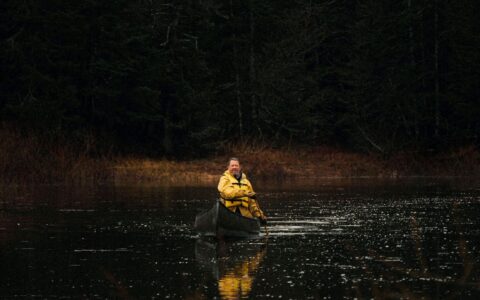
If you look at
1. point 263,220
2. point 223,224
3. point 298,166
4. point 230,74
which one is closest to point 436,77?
point 298,166

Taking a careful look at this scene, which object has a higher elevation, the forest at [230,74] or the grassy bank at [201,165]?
the forest at [230,74]

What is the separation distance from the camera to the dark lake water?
55.3 feet

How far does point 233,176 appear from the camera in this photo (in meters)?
25.9

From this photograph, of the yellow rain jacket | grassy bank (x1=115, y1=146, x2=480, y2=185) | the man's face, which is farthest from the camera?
grassy bank (x1=115, y1=146, x2=480, y2=185)

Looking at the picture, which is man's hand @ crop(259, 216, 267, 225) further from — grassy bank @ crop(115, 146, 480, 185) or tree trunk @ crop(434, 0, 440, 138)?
tree trunk @ crop(434, 0, 440, 138)

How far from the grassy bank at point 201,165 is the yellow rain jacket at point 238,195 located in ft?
60.1

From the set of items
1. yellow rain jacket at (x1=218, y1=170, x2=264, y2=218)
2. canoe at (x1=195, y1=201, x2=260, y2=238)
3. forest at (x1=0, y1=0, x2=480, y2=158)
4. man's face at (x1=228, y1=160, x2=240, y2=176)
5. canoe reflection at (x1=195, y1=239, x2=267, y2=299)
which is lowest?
canoe reflection at (x1=195, y1=239, x2=267, y2=299)

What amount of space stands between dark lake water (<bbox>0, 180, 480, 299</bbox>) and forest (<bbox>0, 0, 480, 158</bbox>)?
1517 centimetres

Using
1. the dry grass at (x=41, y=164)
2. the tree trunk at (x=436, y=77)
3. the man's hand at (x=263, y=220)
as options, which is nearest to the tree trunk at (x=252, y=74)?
the tree trunk at (x=436, y=77)

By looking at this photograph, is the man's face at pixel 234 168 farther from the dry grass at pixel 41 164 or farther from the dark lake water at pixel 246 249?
the dry grass at pixel 41 164

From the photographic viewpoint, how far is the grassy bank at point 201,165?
43438 millimetres

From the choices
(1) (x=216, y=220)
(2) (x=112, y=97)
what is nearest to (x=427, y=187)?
(2) (x=112, y=97)

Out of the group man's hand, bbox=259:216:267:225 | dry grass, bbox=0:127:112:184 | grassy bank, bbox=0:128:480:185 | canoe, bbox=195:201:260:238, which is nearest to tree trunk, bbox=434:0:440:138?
grassy bank, bbox=0:128:480:185

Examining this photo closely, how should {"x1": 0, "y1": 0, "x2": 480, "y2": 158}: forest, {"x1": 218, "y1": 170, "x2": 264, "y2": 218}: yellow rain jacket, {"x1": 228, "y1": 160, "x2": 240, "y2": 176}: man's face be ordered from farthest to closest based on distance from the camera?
{"x1": 0, "y1": 0, "x2": 480, "y2": 158}: forest
{"x1": 218, "y1": 170, "x2": 264, "y2": 218}: yellow rain jacket
{"x1": 228, "y1": 160, "x2": 240, "y2": 176}: man's face
